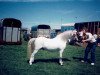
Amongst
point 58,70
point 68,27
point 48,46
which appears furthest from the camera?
point 68,27

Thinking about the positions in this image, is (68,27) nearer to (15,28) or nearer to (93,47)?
(15,28)

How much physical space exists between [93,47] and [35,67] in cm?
309

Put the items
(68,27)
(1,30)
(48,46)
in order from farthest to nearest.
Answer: (68,27) → (1,30) → (48,46)

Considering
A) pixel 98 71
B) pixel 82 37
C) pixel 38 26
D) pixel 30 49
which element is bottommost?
pixel 98 71

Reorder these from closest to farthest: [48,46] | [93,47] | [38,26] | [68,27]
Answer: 1. [48,46]
2. [93,47]
3. [38,26]
4. [68,27]

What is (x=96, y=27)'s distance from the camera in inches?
825

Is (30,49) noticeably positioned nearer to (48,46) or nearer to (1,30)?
(48,46)

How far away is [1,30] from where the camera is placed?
1677 cm

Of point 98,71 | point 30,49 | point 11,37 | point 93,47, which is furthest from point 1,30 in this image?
point 98,71

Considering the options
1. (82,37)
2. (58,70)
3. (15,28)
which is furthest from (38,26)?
(58,70)

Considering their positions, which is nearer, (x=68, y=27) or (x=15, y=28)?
(x=15, y=28)

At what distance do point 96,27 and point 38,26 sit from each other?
7.46 metres

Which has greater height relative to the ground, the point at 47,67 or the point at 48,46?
the point at 48,46

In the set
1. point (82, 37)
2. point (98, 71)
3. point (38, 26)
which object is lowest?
point (98, 71)
